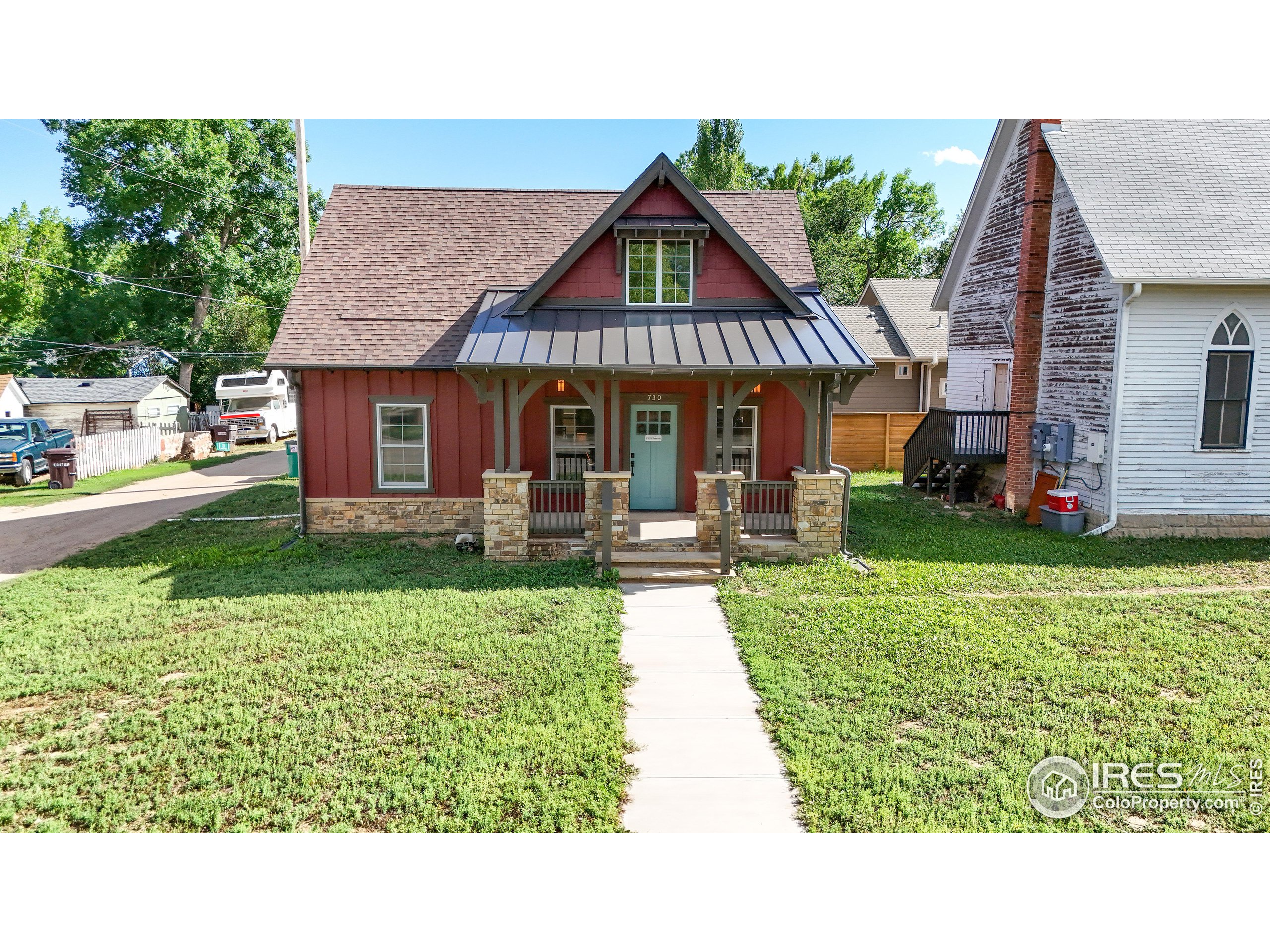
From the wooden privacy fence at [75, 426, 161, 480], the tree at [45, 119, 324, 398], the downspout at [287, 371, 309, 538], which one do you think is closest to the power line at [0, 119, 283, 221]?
the tree at [45, 119, 324, 398]

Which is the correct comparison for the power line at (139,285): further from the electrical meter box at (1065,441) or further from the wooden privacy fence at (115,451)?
the electrical meter box at (1065,441)

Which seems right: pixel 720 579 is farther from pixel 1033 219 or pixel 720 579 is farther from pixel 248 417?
pixel 248 417

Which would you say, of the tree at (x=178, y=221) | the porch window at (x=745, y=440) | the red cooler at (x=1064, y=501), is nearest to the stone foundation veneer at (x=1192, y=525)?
the red cooler at (x=1064, y=501)

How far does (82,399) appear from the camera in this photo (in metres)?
30.1

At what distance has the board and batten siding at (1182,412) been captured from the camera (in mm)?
13172

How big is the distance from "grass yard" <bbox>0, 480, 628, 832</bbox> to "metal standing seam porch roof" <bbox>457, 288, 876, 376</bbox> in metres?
3.12

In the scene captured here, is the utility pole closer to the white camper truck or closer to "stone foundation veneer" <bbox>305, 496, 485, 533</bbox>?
"stone foundation veneer" <bbox>305, 496, 485, 533</bbox>

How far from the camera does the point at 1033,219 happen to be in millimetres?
15391

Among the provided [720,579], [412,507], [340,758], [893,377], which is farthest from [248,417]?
[340,758]

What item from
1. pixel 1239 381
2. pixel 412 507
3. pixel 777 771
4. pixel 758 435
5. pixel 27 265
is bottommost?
pixel 777 771

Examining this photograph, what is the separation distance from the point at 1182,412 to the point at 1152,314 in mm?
1769

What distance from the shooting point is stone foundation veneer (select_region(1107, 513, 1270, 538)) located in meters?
13.5

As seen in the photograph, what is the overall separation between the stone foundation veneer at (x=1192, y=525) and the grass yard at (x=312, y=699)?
31.3ft

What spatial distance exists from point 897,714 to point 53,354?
142 ft
